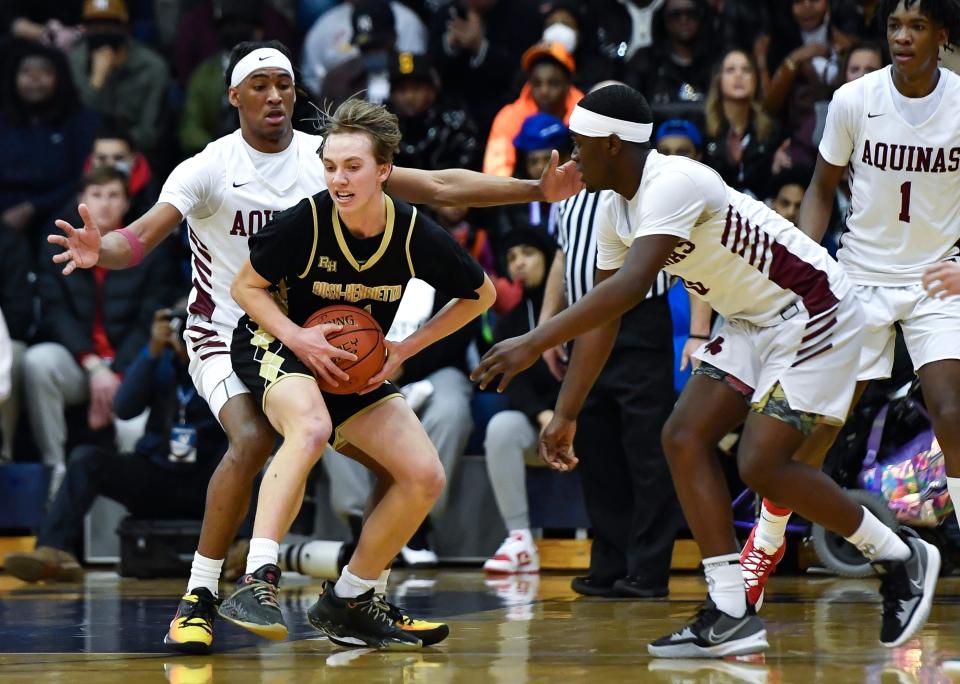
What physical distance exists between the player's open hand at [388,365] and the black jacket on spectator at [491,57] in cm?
593

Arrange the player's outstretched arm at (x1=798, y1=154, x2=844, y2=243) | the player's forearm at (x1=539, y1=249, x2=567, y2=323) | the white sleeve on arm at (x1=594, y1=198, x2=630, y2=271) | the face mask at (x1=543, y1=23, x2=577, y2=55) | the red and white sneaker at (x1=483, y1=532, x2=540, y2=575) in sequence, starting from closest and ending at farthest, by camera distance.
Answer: the white sleeve on arm at (x1=594, y1=198, x2=630, y2=271) < the player's outstretched arm at (x1=798, y1=154, x2=844, y2=243) < the player's forearm at (x1=539, y1=249, x2=567, y2=323) < the red and white sneaker at (x1=483, y1=532, x2=540, y2=575) < the face mask at (x1=543, y1=23, x2=577, y2=55)

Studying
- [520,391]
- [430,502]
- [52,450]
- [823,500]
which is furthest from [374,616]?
[52,450]

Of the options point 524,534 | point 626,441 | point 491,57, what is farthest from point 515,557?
point 491,57

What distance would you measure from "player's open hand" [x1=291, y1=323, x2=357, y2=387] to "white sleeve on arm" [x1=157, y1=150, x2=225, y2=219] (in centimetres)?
93

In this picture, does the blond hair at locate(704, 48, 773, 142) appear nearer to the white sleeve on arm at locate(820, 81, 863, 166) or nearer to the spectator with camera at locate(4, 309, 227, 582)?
the white sleeve on arm at locate(820, 81, 863, 166)

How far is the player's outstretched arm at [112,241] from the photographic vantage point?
18.5 feet

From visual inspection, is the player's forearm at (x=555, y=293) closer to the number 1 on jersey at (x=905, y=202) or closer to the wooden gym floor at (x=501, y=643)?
the wooden gym floor at (x=501, y=643)

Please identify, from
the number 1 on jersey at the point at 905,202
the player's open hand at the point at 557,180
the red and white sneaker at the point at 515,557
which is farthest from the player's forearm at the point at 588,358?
the red and white sneaker at the point at 515,557

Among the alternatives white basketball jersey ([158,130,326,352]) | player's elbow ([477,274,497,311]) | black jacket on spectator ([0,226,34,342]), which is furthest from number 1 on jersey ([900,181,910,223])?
black jacket on spectator ([0,226,34,342])

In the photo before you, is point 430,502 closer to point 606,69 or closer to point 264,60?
point 264,60

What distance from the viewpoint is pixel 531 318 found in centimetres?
930

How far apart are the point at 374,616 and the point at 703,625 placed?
1259 millimetres

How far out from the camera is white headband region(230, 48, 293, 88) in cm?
641

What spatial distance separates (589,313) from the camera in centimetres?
517
